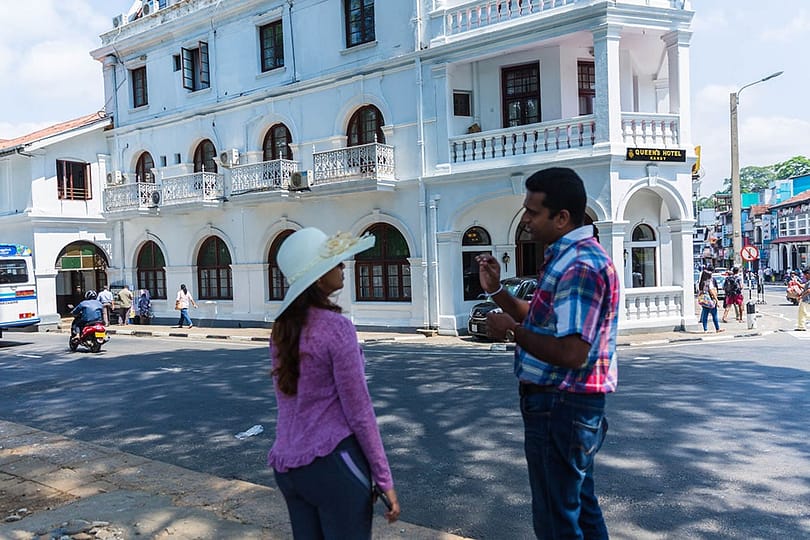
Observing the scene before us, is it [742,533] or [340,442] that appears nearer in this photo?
[340,442]

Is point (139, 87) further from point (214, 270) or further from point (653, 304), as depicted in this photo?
point (653, 304)

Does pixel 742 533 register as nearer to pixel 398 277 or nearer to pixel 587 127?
pixel 587 127

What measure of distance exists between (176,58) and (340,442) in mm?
24234

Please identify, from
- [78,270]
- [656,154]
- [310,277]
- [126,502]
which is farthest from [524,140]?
[78,270]

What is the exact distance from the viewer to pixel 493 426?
23.4ft

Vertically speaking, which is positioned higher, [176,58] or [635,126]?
[176,58]

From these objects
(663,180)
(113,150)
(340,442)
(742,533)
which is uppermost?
(113,150)

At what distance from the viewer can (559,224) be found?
9.40 feet

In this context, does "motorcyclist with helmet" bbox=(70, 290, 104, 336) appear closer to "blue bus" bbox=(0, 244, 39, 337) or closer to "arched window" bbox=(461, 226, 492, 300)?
"blue bus" bbox=(0, 244, 39, 337)

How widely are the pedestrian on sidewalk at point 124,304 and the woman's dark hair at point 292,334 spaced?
2393 cm

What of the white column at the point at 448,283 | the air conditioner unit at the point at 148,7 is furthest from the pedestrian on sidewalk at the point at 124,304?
the white column at the point at 448,283

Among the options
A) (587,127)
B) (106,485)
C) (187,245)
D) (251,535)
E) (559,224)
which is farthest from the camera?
(187,245)

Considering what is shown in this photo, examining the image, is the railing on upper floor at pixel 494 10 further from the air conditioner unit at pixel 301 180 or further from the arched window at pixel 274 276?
the arched window at pixel 274 276

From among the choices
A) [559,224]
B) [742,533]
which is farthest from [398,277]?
[559,224]
